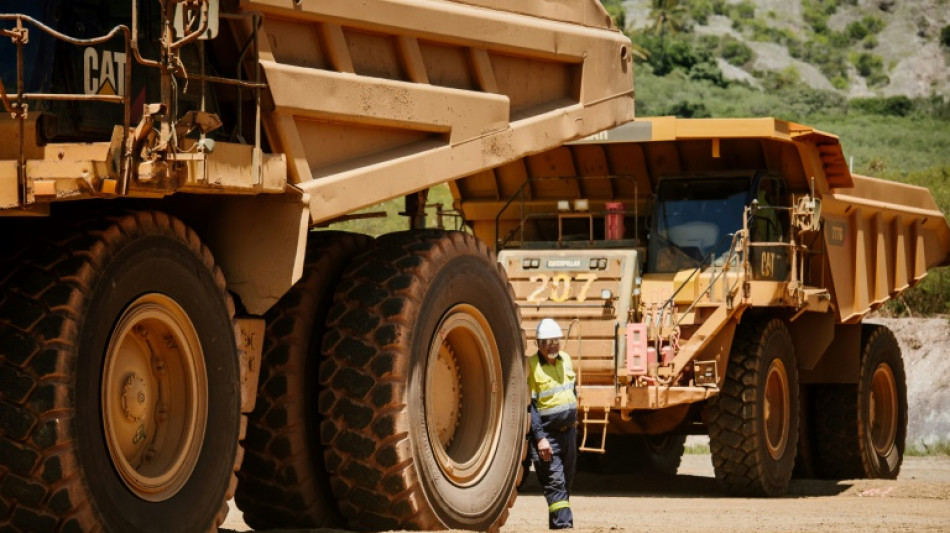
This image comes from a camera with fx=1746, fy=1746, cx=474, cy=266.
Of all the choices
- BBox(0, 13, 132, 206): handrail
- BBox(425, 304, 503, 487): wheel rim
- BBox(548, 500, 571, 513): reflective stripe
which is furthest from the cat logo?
BBox(548, 500, 571, 513): reflective stripe

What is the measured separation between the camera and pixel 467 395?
9117mm

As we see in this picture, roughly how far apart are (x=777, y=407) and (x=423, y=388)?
7626 mm

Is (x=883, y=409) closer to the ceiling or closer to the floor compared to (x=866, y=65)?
closer to the floor

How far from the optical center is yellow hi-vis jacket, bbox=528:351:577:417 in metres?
10.7

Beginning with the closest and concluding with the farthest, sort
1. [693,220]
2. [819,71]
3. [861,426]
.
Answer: [693,220], [861,426], [819,71]

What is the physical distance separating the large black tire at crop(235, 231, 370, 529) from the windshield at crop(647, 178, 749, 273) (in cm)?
683

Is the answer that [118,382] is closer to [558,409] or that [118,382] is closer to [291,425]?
[291,425]

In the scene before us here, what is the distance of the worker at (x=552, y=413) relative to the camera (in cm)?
1060

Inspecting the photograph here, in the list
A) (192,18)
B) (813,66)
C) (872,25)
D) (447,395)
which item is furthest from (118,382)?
(872,25)

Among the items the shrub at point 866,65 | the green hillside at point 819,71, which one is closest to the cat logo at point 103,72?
the green hillside at point 819,71

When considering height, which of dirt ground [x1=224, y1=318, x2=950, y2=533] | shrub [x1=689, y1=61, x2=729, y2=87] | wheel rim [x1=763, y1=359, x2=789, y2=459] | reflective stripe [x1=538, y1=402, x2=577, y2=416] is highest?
shrub [x1=689, y1=61, x2=729, y2=87]

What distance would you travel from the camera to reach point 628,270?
46.7ft

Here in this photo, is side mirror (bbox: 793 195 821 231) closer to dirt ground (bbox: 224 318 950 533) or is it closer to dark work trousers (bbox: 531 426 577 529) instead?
dirt ground (bbox: 224 318 950 533)

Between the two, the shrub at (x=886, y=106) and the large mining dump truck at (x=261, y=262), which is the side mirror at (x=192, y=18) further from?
the shrub at (x=886, y=106)
